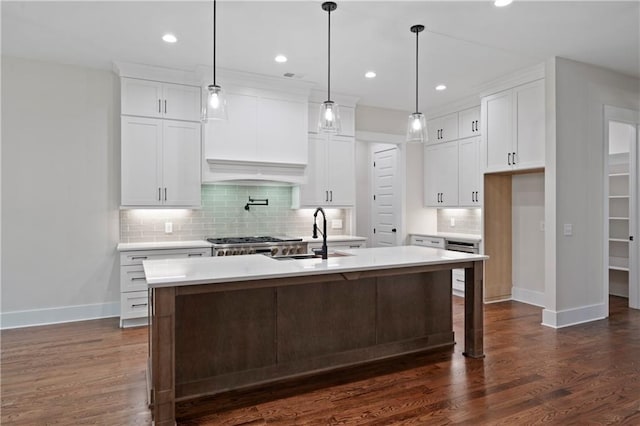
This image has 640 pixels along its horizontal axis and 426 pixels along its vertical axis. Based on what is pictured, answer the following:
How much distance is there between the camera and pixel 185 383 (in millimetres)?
2678

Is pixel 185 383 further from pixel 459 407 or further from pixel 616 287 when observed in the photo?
pixel 616 287

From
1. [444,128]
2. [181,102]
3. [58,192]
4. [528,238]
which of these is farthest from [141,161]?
[528,238]

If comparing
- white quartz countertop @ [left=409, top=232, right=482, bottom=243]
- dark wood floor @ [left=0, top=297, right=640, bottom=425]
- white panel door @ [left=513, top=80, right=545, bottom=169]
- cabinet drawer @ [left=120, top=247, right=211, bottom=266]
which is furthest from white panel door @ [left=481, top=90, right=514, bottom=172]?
cabinet drawer @ [left=120, top=247, right=211, bottom=266]

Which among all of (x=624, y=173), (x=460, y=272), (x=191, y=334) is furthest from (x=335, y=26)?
(x=624, y=173)

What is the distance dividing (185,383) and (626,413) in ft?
9.39

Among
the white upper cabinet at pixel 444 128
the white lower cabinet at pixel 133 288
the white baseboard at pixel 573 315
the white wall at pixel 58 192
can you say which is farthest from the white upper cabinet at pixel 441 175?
the white wall at pixel 58 192

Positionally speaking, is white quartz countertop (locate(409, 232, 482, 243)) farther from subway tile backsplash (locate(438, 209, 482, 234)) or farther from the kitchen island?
the kitchen island

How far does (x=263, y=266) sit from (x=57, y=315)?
3.24 meters

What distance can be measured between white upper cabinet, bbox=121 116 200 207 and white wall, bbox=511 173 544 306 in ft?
14.4

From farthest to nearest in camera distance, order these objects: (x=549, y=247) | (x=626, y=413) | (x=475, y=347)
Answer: (x=549, y=247) → (x=475, y=347) → (x=626, y=413)

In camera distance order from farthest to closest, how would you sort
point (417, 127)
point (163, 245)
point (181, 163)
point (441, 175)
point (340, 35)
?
point (441, 175) → point (181, 163) → point (163, 245) → point (340, 35) → point (417, 127)

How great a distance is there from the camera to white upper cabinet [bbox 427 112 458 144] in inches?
244

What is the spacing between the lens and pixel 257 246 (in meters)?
4.84

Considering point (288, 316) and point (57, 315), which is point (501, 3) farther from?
point (57, 315)
